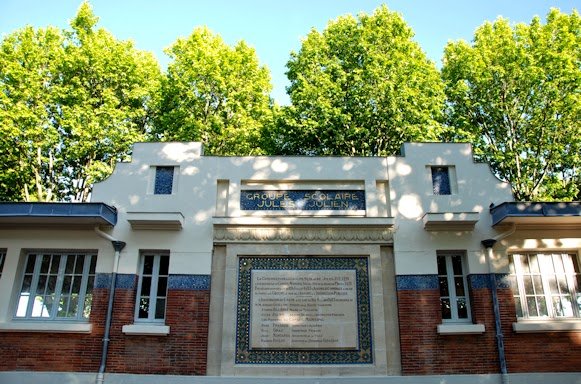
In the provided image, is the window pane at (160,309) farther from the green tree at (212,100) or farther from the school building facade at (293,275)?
the green tree at (212,100)

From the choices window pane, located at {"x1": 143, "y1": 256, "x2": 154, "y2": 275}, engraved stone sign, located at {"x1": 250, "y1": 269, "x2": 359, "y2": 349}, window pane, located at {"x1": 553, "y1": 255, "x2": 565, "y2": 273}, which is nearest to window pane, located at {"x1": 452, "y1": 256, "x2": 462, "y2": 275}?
window pane, located at {"x1": 553, "y1": 255, "x2": 565, "y2": 273}

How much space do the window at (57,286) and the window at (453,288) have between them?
8.42 metres

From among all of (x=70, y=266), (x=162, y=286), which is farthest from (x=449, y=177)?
(x=70, y=266)

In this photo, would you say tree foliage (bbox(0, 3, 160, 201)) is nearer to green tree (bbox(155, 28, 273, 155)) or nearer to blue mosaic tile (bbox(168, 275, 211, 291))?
green tree (bbox(155, 28, 273, 155))

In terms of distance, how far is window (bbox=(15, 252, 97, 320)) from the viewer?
995cm

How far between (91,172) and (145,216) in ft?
32.1

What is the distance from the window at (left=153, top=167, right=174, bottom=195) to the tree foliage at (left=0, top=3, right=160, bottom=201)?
8.75 meters

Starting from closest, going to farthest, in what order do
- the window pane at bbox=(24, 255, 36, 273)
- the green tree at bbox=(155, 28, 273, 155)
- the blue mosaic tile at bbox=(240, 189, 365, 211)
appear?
the window pane at bbox=(24, 255, 36, 273)
the blue mosaic tile at bbox=(240, 189, 365, 211)
the green tree at bbox=(155, 28, 273, 155)

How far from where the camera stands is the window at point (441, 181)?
10.8 metres

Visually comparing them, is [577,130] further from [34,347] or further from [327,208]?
[34,347]

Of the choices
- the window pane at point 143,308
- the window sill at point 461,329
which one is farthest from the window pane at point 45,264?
the window sill at point 461,329

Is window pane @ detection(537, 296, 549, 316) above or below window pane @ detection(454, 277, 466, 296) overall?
below

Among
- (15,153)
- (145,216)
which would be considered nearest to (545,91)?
(145,216)

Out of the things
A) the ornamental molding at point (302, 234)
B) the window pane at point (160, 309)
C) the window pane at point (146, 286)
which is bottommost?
the window pane at point (160, 309)
